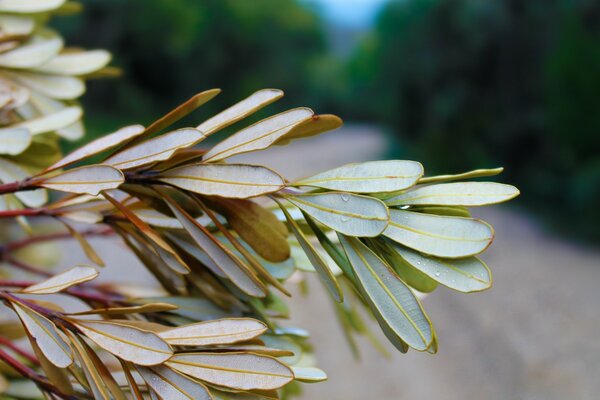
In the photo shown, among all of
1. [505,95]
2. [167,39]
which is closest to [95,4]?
[167,39]

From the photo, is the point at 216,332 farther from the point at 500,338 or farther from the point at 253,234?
the point at 500,338

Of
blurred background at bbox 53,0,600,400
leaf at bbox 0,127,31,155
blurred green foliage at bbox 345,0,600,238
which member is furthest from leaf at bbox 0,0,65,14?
blurred green foliage at bbox 345,0,600,238

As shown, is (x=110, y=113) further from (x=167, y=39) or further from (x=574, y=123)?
(x=574, y=123)

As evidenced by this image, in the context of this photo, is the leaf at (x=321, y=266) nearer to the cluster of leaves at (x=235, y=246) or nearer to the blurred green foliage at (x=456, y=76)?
the cluster of leaves at (x=235, y=246)

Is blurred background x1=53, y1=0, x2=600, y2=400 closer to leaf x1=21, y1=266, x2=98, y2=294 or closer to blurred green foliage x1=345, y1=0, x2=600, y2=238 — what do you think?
blurred green foliage x1=345, y1=0, x2=600, y2=238

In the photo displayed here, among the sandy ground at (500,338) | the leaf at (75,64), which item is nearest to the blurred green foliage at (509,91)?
the sandy ground at (500,338)

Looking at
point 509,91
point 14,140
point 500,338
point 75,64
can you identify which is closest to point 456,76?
point 509,91
